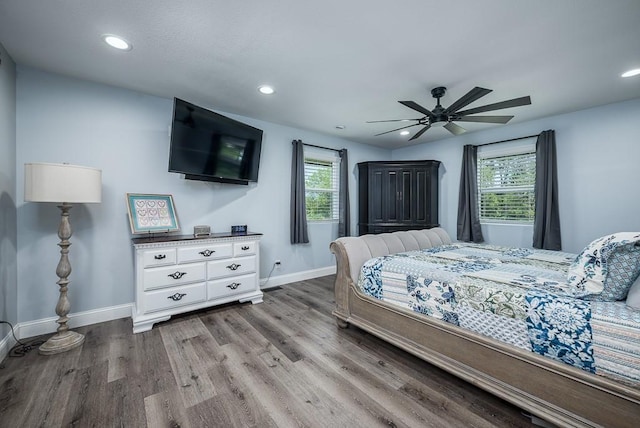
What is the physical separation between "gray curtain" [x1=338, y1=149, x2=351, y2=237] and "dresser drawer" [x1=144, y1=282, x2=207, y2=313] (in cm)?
255

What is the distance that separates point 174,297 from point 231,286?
604 mm

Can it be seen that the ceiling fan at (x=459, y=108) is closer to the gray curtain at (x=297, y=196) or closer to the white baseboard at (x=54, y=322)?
the gray curtain at (x=297, y=196)

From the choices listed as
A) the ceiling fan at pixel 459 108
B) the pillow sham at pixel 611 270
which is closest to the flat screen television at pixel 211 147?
the ceiling fan at pixel 459 108

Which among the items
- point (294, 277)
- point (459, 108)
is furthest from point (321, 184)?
point (459, 108)

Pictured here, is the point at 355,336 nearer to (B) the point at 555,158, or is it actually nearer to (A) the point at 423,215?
(A) the point at 423,215

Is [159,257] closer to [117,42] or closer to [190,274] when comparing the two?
[190,274]

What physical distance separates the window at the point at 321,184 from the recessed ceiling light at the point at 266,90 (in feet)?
5.02

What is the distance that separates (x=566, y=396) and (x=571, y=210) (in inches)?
128

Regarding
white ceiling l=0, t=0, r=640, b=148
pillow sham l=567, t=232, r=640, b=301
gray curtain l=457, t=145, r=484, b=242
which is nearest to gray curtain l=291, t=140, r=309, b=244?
white ceiling l=0, t=0, r=640, b=148

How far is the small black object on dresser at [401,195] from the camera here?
4805 millimetres

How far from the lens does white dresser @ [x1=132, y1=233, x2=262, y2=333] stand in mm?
2596

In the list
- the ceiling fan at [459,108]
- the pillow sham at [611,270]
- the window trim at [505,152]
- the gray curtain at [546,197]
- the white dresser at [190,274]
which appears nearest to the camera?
the pillow sham at [611,270]

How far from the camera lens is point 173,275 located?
8.99 feet

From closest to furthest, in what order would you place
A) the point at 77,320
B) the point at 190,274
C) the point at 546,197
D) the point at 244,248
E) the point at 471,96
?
the point at 471,96, the point at 77,320, the point at 190,274, the point at 244,248, the point at 546,197
